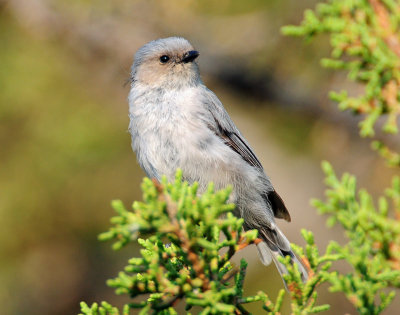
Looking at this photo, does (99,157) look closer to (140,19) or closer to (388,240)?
(140,19)

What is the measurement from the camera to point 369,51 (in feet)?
8.84

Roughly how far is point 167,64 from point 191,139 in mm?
928

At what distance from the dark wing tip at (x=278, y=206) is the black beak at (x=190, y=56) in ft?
4.22

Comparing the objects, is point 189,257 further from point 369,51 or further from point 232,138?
point 232,138

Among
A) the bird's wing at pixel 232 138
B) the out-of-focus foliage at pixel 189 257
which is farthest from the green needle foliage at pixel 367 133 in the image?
the bird's wing at pixel 232 138

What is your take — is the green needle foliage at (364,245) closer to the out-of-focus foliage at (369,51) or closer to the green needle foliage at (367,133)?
the green needle foliage at (367,133)

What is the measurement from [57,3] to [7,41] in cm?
61

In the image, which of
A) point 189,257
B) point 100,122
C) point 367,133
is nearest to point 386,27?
point 367,133

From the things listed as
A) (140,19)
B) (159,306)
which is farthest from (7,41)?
(159,306)

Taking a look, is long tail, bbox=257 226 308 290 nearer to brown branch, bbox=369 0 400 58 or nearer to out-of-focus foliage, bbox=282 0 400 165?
out-of-focus foliage, bbox=282 0 400 165

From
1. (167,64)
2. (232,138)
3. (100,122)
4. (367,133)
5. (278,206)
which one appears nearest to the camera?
(367,133)

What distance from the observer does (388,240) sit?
2.26m

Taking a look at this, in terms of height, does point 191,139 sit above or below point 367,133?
above

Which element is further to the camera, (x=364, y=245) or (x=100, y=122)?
(x=100, y=122)
